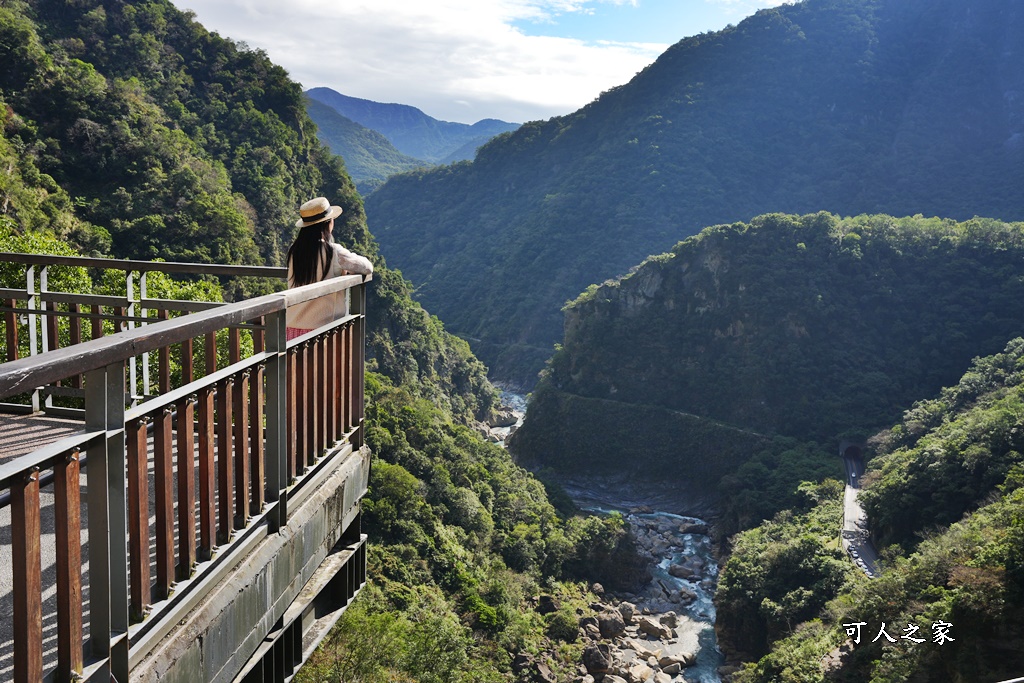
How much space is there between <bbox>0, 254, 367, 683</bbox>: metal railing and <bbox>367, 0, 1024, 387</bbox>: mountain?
63312mm

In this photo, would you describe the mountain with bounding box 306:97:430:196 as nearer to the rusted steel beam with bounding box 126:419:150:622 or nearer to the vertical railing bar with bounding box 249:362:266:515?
the vertical railing bar with bounding box 249:362:266:515

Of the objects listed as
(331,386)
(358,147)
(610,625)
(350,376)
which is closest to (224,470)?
(331,386)

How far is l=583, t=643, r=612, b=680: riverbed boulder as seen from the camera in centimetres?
2353

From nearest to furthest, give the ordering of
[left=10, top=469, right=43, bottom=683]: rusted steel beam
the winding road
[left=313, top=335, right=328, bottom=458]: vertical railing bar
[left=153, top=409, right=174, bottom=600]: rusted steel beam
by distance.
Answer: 1. [left=10, top=469, right=43, bottom=683]: rusted steel beam
2. [left=153, top=409, right=174, bottom=600]: rusted steel beam
3. [left=313, top=335, right=328, bottom=458]: vertical railing bar
4. the winding road

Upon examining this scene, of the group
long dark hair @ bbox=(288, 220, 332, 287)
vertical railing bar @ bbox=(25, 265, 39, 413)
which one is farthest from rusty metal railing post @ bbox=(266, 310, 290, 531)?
vertical railing bar @ bbox=(25, 265, 39, 413)

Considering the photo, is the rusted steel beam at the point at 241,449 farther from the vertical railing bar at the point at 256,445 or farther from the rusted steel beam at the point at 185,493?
the rusted steel beam at the point at 185,493

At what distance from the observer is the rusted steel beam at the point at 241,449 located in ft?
8.94

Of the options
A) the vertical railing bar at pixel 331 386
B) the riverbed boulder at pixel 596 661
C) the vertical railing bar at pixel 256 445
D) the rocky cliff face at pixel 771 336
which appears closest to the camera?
the vertical railing bar at pixel 256 445

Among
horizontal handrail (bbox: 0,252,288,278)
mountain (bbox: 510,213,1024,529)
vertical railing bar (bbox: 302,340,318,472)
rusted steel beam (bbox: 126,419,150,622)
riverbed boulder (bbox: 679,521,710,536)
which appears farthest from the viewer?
mountain (bbox: 510,213,1024,529)

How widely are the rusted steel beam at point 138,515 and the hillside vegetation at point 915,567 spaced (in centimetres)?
1957

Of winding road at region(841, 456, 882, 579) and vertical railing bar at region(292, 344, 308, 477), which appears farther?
winding road at region(841, 456, 882, 579)

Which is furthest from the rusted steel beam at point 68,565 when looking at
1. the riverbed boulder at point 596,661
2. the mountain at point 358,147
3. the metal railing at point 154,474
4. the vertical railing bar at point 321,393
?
the mountain at point 358,147

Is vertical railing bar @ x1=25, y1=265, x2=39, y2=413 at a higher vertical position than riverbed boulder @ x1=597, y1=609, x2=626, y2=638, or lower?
higher

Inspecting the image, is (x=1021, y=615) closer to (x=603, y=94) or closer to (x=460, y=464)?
(x=460, y=464)
